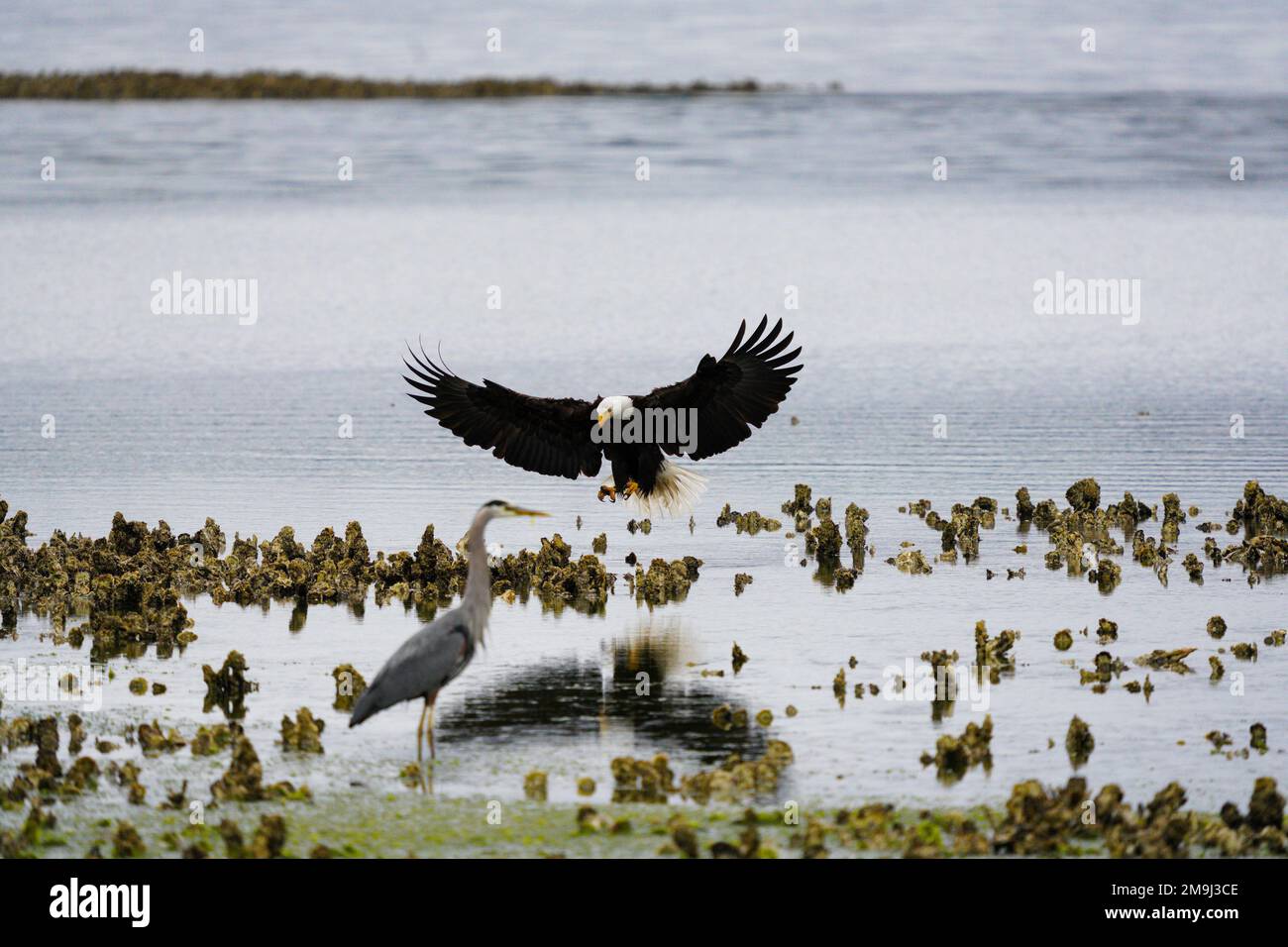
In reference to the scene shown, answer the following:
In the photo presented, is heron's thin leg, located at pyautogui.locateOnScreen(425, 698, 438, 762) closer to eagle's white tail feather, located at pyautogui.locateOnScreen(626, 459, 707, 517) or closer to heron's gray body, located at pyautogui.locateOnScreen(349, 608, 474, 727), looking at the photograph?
heron's gray body, located at pyautogui.locateOnScreen(349, 608, 474, 727)

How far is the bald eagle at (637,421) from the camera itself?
51.7ft

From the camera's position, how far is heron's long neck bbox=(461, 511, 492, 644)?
11.3 meters

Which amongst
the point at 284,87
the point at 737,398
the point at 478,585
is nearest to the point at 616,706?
the point at 478,585

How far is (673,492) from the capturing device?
55.3 feet

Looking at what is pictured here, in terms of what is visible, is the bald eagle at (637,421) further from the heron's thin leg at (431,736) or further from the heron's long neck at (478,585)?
the heron's thin leg at (431,736)

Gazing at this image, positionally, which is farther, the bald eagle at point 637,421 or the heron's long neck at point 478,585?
the bald eagle at point 637,421

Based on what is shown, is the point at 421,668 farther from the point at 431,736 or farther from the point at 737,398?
the point at 737,398

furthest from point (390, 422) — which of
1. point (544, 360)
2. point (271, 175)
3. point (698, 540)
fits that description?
point (271, 175)

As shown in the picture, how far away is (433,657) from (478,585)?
596 millimetres

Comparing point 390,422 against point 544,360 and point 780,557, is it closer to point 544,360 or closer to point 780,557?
point 544,360

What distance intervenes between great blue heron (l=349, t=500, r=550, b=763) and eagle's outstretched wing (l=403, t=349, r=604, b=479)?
15.2 ft

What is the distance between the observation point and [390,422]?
910 inches

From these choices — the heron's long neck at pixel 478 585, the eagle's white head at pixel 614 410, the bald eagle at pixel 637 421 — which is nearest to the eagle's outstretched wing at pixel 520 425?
the bald eagle at pixel 637 421

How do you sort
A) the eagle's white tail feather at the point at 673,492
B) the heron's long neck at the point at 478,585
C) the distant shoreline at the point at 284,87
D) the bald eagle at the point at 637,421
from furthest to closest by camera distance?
the distant shoreline at the point at 284,87 → the eagle's white tail feather at the point at 673,492 → the bald eagle at the point at 637,421 → the heron's long neck at the point at 478,585
